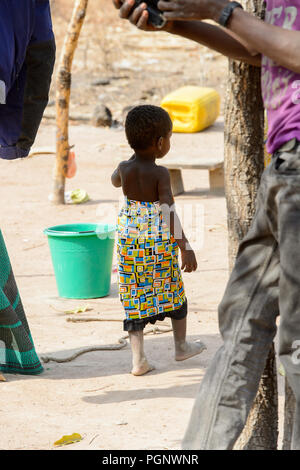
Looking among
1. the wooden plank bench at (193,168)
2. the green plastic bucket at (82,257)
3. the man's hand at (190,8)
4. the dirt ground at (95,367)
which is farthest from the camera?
the wooden plank bench at (193,168)

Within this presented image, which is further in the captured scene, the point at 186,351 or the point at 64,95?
the point at 64,95

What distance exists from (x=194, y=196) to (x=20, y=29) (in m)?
6.33

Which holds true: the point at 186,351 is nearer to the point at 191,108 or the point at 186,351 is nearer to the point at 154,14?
the point at 154,14

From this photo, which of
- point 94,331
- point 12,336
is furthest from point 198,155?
point 12,336

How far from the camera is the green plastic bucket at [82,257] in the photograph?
5480mm

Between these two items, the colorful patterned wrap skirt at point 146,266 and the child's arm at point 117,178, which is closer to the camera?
the colorful patterned wrap skirt at point 146,266

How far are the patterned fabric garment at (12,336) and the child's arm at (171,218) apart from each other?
0.87 m

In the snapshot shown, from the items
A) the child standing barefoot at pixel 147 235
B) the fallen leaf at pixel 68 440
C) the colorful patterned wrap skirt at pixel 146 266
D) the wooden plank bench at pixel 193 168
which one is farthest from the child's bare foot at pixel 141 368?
the wooden plank bench at pixel 193 168

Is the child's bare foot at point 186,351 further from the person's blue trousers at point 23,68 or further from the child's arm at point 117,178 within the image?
the person's blue trousers at point 23,68

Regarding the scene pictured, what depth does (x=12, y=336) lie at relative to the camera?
428 centimetres

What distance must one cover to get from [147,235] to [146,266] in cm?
17

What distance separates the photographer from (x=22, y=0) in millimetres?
3379

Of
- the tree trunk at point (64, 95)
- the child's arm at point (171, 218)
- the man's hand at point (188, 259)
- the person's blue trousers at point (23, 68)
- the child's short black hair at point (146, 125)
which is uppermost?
the person's blue trousers at point (23, 68)
